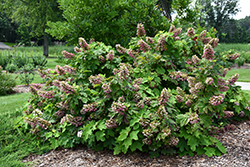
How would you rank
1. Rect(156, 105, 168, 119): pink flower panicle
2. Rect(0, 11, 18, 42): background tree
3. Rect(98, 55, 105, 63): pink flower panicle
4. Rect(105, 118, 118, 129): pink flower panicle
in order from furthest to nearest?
Rect(0, 11, 18, 42): background tree
Rect(98, 55, 105, 63): pink flower panicle
Rect(105, 118, 118, 129): pink flower panicle
Rect(156, 105, 168, 119): pink flower panicle

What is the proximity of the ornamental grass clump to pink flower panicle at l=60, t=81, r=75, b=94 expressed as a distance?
0.5 inches

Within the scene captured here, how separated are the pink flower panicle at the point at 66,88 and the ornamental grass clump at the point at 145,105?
0.01 meters

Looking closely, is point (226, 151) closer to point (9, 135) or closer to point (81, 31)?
point (9, 135)

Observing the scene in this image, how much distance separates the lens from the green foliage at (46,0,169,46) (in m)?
4.39

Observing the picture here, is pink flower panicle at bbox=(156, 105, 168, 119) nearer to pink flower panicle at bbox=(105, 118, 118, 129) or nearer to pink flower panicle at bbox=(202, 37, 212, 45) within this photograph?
pink flower panicle at bbox=(105, 118, 118, 129)

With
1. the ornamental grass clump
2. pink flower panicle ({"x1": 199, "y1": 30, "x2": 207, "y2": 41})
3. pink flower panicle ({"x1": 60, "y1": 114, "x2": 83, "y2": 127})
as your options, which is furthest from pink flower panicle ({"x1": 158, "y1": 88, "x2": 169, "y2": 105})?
pink flower panicle ({"x1": 199, "y1": 30, "x2": 207, "y2": 41})

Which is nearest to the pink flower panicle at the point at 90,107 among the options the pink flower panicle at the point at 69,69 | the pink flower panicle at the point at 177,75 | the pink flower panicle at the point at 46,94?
the pink flower panicle at the point at 46,94

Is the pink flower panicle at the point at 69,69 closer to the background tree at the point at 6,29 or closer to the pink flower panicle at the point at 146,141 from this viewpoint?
the pink flower panicle at the point at 146,141

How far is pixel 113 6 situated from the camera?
4.48 m

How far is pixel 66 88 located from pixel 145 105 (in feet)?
3.67

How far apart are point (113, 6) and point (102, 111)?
111 inches

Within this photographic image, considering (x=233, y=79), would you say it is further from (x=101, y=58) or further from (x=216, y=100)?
(x=101, y=58)

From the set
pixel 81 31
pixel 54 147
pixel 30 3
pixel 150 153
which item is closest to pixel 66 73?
pixel 54 147

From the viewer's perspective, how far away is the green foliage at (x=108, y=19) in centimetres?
439
